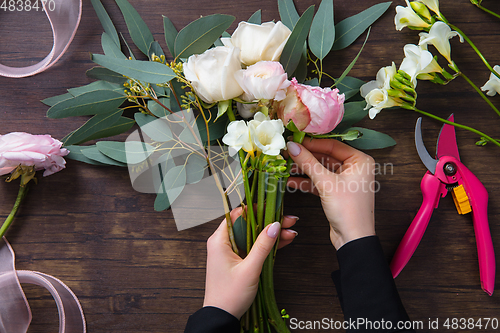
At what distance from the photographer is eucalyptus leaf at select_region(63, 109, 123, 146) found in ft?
2.13

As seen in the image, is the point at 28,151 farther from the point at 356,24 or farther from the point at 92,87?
the point at 356,24

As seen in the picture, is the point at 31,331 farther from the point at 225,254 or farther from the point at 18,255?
the point at 225,254

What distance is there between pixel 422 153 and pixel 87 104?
2.66 feet

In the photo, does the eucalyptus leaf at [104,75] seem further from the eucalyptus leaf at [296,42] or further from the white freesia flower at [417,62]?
the white freesia flower at [417,62]

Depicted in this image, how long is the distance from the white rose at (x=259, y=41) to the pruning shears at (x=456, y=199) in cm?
45

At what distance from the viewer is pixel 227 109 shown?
583 millimetres

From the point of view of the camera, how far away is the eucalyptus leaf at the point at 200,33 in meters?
0.57

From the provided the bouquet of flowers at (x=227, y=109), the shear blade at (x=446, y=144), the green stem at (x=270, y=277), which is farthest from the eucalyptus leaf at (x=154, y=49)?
the shear blade at (x=446, y=144)

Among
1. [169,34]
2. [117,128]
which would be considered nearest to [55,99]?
[117,128]

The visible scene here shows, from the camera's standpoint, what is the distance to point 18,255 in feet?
2.67

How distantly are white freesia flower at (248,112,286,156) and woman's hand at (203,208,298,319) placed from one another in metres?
0.20

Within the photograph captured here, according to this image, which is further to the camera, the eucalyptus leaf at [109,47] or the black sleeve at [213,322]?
the eucalyptus leaf at [109,47]

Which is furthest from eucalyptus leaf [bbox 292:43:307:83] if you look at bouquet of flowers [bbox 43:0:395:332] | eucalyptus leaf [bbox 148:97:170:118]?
eucalyptus leaf [bbox 148:97:170:118]

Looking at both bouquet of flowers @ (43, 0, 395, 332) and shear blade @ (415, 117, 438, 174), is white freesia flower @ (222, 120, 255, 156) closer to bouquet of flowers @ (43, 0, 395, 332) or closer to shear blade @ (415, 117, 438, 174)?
bouquet of flowers @ (43, 0, 395, 332)
